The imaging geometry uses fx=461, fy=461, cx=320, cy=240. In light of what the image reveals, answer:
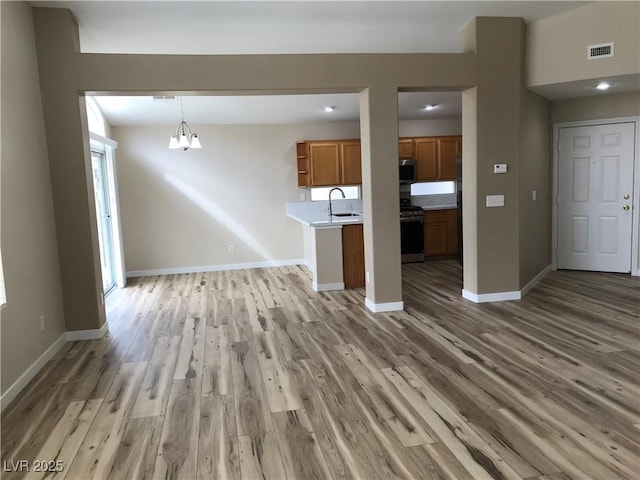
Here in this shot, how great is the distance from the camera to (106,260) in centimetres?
684

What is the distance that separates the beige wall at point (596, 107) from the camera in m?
5.84

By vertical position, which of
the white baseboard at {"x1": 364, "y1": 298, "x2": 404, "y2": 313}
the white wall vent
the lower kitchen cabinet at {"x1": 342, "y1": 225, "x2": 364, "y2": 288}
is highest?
the white wall vent

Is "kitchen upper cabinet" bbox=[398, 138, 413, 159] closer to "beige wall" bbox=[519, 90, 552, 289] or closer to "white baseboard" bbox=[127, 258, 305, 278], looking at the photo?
"beige wall" bbox=[519, 90, 552, 289]

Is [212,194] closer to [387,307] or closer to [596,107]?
[387,307]

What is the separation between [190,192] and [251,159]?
46.1 inches

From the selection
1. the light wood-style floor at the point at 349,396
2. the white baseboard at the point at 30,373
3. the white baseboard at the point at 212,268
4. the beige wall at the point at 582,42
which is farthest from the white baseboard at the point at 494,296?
the white baseboard at the point at 30,373

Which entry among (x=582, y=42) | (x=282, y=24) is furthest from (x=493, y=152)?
(x=282, y=24)

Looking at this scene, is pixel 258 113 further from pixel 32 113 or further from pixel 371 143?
pixel 32 113

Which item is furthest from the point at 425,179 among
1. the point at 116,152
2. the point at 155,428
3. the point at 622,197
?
the point at 155,428

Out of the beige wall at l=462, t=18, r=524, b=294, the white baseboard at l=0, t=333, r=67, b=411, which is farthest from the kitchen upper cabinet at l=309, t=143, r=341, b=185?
the white baseboard at l=0, t=333, r=67, b=411

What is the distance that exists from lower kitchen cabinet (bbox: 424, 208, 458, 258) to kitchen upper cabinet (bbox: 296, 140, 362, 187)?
1.46 metres

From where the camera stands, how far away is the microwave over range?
7992 mm

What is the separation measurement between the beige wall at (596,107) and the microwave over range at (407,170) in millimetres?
2367

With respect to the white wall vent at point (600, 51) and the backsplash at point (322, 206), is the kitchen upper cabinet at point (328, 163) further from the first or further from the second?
the white wall vent at point (600, 51)
